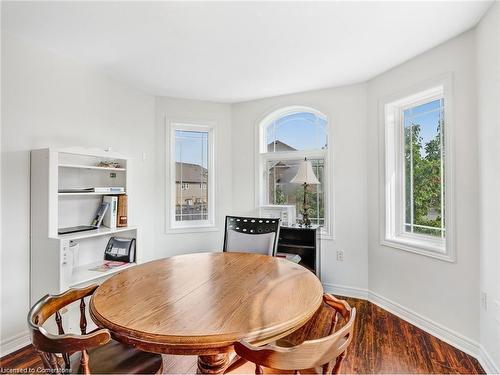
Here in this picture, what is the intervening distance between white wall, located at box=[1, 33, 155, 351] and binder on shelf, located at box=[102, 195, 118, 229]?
0.60 metres

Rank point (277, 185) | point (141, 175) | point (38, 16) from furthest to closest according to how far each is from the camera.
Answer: point (277, 185)
point (141, 175)
point (38, 16)

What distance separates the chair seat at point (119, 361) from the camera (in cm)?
115

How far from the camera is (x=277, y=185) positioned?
3623 millimetres

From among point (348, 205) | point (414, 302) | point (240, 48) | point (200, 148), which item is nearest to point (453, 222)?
point (414, 302)

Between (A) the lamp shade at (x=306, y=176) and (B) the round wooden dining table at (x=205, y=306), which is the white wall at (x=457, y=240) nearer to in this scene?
(A) the lamp shade at (x=306, y=176)

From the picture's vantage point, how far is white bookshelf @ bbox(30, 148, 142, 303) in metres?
2.04

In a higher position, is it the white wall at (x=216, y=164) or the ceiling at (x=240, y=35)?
the ceiling at (x=240, y=35)

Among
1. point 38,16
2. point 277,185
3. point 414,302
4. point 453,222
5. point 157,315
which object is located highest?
point 38,16

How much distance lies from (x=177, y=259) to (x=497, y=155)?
90.1 inches

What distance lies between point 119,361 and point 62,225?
1.71m

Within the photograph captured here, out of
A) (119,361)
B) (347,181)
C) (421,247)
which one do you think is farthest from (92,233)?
(421,247)

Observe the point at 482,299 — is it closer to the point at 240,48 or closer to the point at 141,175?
the point at 240,48

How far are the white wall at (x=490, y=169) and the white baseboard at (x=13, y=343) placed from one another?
11.1 feet

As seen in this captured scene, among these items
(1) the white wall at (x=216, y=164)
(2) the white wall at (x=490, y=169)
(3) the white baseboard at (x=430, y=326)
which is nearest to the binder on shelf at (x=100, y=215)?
(1) the white wall at (x=216, y=164)
